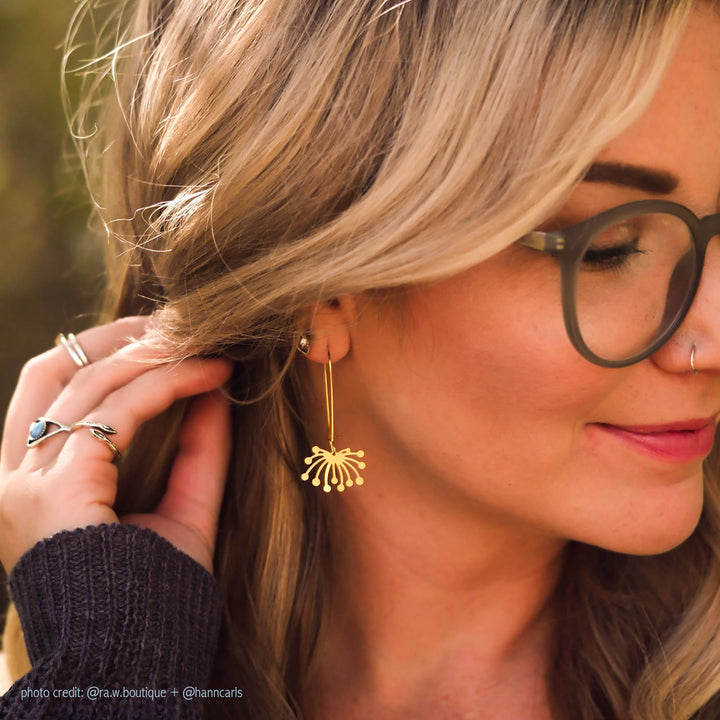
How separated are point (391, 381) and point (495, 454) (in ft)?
0.77

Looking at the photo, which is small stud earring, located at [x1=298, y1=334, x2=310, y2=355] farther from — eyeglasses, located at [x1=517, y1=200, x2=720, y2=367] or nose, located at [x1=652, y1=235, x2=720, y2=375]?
nose, located at [x1=652, y1=235, x2=720, y2=375]

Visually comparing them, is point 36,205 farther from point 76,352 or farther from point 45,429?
point 45,429

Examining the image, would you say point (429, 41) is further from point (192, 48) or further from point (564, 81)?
point (192, 48)

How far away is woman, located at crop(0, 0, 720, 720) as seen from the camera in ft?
4.94

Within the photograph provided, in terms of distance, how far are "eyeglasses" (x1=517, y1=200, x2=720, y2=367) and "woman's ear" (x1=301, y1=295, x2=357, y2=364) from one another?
0.39m

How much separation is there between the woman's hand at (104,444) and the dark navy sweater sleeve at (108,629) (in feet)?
0.26

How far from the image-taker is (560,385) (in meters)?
1.60

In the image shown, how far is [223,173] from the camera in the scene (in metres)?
1.68

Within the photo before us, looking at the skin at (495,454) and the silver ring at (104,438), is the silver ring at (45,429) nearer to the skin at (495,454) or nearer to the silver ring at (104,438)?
the silver ring at (104,438)

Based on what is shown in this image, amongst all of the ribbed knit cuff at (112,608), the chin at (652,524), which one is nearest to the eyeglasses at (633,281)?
the chin at (652,524)

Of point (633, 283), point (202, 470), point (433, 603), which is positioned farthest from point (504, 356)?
point (202, 470)

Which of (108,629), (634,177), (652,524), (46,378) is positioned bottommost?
(108,629)

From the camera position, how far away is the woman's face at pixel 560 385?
5.14 ft

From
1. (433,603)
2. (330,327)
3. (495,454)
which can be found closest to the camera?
(495,454)
